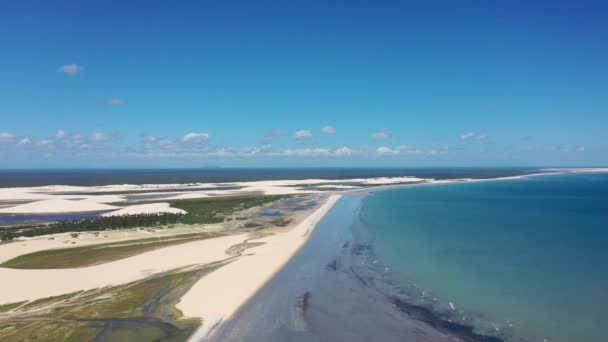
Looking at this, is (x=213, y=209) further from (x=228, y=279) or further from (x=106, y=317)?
(x=106, y=317)

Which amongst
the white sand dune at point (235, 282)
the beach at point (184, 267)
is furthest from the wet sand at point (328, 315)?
the beach at point (184, 267)

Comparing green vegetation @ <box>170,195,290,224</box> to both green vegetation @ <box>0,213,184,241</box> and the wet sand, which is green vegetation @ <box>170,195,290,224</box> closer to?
green vegetation @ <box>0,213,184,241</box>

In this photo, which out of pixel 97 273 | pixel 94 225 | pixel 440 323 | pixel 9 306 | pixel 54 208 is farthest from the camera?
pixel 54 208

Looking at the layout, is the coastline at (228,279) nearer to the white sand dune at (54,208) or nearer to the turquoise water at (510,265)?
the turquoise water at (510,265)

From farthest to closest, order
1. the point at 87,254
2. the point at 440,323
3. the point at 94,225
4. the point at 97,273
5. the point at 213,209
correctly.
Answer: the point at 213,209
the point at 94,225
the point at 87,254
the point at 97,273
the point at 440,323

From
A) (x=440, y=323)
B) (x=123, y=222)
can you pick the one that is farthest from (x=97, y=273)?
(x=440, y=323)

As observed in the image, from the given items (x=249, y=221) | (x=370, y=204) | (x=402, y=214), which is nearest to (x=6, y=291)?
(x=249, y=221)
